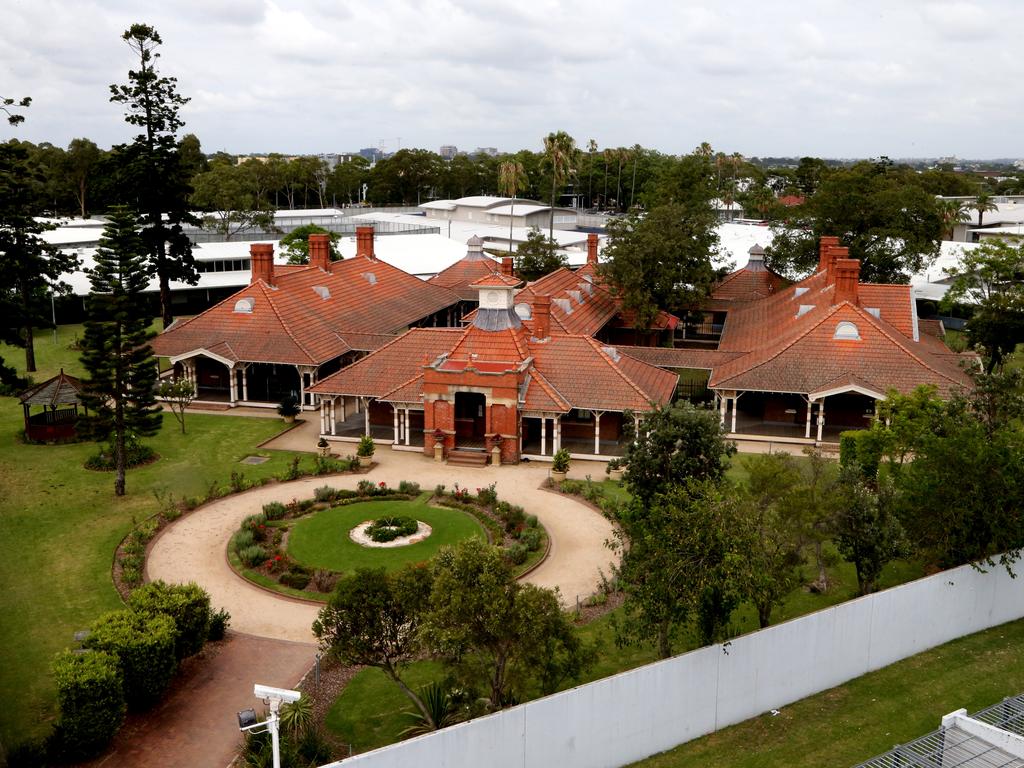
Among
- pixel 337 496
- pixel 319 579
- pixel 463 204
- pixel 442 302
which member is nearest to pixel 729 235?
pixel 463 204

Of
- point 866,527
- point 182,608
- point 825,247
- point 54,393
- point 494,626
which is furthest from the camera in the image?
point 825,247

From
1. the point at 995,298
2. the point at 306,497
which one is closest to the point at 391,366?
the point at 306,497

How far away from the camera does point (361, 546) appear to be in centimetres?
2647

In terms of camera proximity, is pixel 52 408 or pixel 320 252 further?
pixel 320 252

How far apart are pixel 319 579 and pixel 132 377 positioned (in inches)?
418

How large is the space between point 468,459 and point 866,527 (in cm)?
1728

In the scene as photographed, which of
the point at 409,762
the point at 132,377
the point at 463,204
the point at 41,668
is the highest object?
the point at 463,204

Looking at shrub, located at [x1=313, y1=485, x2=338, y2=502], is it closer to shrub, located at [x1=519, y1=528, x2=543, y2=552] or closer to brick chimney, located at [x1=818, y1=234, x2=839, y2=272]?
shrub, located at [x1=519, y1=528, x2=543, y2=552]

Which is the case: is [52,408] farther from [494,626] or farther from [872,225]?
[872,225]

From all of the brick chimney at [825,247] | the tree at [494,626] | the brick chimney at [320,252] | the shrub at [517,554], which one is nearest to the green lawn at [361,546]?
the shrub at [517,554]

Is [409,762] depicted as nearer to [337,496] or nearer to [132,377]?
[337,496]

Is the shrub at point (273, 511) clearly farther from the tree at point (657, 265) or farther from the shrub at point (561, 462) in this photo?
the tree at point (657, 265)

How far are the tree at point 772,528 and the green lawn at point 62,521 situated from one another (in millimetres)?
13610

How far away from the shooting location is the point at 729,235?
89688 millimetres
